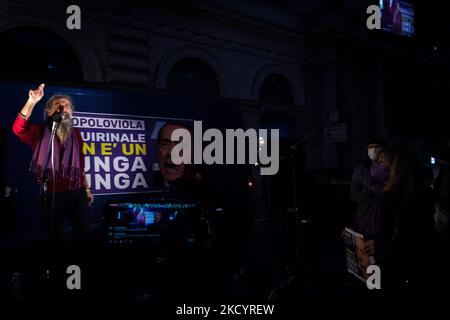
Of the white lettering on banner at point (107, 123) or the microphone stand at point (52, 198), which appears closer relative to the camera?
the microphone stand at point (52, 198)

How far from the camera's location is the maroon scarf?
11.1 feet

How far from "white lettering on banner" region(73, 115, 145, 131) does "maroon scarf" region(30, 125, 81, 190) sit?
18cm

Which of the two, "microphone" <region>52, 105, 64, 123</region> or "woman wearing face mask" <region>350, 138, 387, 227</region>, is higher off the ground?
"microphone" <region>52, 105, 64, 123</region>

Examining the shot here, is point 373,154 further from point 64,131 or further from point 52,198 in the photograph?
point 52,198

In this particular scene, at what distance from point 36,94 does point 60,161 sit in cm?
78

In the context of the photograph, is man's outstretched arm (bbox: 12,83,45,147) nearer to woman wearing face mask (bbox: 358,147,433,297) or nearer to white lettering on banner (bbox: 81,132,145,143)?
white lettering on banner (bbox: 81,132,145,143)

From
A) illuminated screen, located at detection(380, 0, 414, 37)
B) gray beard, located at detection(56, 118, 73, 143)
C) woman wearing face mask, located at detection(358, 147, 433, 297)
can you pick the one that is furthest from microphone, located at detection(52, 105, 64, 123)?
illuminated screen, located at detection(380, 0, 414, 37)

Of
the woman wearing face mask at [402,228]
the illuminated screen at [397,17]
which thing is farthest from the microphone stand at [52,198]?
the illuminated screen at [397,17]

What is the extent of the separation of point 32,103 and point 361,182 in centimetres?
463

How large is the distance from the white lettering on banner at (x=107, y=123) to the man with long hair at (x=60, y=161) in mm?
104

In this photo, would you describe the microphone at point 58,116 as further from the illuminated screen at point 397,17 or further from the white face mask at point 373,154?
the illuminated screen at point 397,17

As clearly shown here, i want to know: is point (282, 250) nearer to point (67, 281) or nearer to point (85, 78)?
point (67, 281)

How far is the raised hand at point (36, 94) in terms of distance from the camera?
11.1 ft
